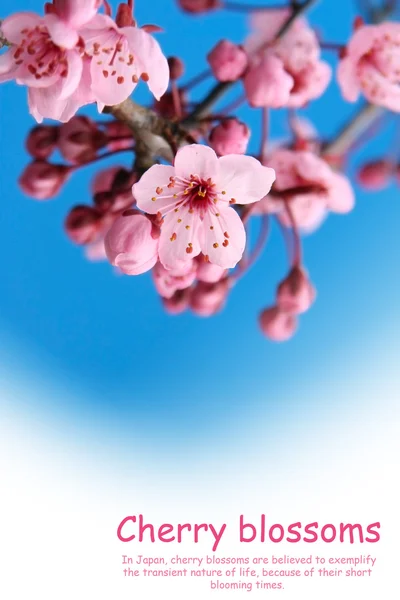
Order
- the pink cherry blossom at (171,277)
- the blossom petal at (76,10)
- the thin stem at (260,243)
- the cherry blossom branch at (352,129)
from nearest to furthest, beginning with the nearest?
the blossom petal at (76,10)
the pink cherry blossom at (171,277)
the thin stem at (260,243)
the cherry blossom branch at (352,129)

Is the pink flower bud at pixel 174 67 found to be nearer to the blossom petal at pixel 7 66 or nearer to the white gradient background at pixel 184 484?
the blossom petal at pixel 7 66

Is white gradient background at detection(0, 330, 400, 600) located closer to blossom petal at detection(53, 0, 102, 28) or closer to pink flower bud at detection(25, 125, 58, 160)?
pink flower bud at detection(25, 125, 58, 160)

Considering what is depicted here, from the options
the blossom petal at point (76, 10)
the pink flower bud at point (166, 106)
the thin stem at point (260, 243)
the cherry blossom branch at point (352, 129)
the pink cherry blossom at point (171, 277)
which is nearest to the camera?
the blossom petal at point (76, 10)

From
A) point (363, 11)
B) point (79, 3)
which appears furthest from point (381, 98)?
point (79, 3)

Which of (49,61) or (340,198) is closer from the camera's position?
(49,61)

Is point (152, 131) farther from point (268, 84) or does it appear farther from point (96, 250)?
point (96, 250)

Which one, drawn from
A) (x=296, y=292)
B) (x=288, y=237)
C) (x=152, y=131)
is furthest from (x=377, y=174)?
(x=152, y=131)

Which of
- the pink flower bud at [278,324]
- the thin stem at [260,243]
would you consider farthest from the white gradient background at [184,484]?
the thin stem at [260,243]

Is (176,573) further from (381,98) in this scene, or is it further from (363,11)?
(363,11)
